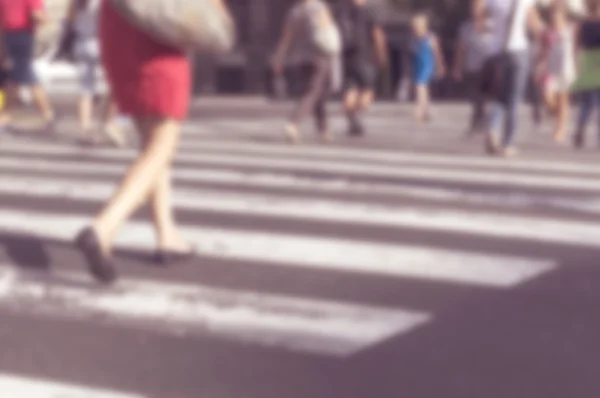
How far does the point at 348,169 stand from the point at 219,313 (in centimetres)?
544

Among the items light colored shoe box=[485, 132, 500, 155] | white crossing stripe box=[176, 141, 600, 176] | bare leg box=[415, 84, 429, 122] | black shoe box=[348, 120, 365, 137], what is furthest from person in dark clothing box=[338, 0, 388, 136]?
bare leg box=[415, 84, 429, 122]

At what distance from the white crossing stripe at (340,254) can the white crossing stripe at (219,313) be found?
68cm

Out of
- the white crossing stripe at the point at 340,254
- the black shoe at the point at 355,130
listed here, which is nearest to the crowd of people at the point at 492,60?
the black shoe at the point at 355,130

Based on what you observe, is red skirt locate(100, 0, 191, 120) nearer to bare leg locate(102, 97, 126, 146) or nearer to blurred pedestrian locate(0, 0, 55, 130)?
bare leg locate(102, 97, 126, 146)

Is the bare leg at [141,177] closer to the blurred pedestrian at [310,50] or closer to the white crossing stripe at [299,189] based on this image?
the white crossing stripe at [299,189]

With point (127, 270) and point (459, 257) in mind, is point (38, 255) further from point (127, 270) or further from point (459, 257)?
point (459, 257)

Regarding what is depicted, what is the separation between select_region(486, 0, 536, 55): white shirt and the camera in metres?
11.9

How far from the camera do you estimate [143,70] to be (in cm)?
590

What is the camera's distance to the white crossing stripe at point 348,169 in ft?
31.3

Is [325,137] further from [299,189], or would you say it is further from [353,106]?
[299,189]

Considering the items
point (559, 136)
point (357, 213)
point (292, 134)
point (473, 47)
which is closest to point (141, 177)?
point (357, 213)

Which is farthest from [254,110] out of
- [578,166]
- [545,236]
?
[545,236]

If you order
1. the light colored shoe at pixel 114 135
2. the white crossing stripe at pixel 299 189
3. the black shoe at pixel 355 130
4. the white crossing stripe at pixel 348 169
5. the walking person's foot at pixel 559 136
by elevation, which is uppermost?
the white crossing stripe at pixel 299 189

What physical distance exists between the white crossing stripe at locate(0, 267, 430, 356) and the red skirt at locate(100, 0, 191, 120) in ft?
2.57
